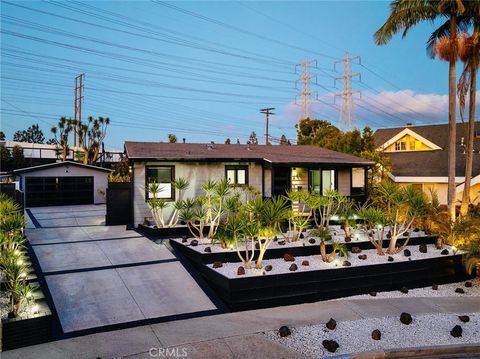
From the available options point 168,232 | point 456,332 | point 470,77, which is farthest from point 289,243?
point 470,77

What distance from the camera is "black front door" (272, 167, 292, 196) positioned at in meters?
17.6

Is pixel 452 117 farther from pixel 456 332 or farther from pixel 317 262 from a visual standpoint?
pixel 456 332

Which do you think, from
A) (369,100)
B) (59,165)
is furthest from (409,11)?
(369,100)

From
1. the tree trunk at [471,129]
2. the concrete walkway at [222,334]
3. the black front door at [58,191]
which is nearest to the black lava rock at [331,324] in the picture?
the concrete walkway at [222,334]

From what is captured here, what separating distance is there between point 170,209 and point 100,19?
39.3ft

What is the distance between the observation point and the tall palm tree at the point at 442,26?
14.1 meters

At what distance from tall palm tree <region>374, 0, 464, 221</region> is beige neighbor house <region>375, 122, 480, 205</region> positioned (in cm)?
604

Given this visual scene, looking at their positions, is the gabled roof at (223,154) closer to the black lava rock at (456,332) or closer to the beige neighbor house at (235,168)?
the beige neighbor house at (235,168)

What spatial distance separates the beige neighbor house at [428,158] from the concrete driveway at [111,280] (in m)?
15.7

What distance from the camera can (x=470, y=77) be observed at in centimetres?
1472

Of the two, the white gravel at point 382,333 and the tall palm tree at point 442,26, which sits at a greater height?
the tall palm tree at point 442,26

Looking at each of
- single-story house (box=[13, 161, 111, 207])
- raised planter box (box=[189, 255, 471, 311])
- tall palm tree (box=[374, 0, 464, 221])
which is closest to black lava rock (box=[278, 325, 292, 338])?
raised planter box (box=[189, 255, 471, 311])

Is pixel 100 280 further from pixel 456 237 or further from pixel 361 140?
pixel 361 140

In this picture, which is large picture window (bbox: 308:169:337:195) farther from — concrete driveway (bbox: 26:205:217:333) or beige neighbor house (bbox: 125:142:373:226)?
concrete driveway (bbox: 26:205:217:333)
